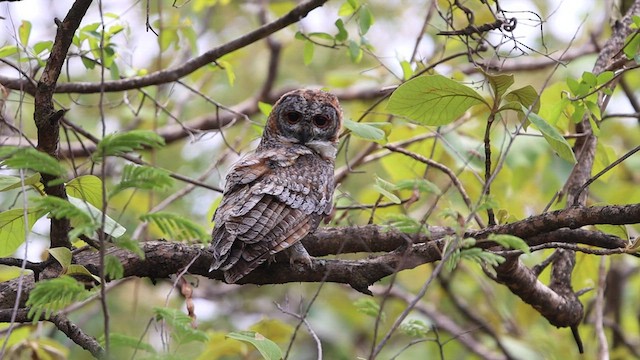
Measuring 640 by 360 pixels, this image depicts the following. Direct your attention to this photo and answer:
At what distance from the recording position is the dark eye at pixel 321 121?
4.19m

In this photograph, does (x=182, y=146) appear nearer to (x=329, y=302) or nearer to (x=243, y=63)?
(x=243, y=63)

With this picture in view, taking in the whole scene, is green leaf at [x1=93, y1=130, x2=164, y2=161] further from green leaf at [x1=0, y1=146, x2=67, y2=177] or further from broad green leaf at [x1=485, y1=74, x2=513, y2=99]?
broad green leaf at [x1=485, y1=74, x2=513, y2=99]

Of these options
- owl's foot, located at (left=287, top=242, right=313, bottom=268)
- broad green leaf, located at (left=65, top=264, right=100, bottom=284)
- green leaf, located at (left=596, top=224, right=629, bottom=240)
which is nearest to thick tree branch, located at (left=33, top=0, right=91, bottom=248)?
broad green leaf, located at (left=65, top=264, right=100, bottom=284)

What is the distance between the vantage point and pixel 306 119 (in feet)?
13.7

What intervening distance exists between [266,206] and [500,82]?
1.12m

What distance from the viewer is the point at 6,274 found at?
473cm

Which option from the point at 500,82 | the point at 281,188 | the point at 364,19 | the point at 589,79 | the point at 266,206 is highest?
the point at 364,19

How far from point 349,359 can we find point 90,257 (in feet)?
13.1

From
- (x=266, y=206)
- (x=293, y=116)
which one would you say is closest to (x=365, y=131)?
(x=266, y=206)

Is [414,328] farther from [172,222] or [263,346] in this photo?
[172,222]

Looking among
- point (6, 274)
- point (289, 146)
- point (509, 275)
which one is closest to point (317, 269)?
point (509, 275)

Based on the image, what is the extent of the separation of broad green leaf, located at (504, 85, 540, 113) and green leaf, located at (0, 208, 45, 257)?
1766 millimetres

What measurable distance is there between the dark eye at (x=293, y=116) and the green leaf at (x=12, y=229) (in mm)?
1642

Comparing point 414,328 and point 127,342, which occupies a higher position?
point 414,328
